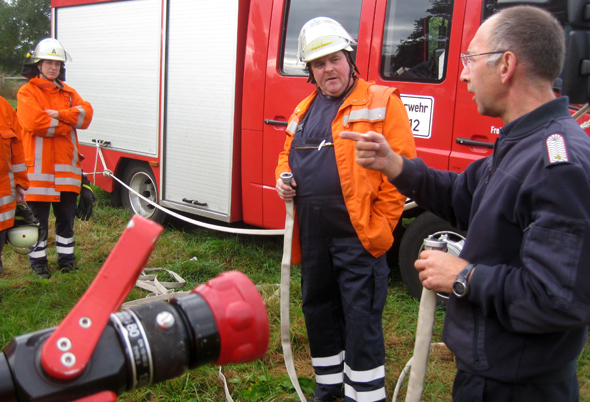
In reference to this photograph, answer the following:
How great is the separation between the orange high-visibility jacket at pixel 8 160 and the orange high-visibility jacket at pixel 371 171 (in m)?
2.57

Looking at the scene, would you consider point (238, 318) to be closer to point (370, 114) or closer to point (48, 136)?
point (370, 114)

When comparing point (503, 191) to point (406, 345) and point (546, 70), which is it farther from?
point (406, 345)

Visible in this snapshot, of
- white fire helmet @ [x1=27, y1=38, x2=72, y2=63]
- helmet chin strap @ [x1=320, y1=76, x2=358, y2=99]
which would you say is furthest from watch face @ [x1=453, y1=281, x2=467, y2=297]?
white fire helmet @ [x1=27, y1=38, x2=72, y2=63]

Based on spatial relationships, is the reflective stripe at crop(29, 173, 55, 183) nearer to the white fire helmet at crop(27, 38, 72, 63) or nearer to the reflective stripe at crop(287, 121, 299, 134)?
the white fire helmet at crop(27, 38, 72, 63)

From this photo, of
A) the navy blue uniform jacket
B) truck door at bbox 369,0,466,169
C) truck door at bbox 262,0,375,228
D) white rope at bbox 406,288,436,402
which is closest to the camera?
the navy blue uniform jacket

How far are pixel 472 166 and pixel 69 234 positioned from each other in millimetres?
4002

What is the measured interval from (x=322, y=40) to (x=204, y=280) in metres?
2.63

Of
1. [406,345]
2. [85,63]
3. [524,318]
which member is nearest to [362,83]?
[524,318]

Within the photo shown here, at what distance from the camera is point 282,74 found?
4.27 m

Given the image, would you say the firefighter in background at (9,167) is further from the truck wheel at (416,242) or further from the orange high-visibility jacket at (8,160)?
the truck wheel at (416,242)

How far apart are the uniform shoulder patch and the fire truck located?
1345 millimetres

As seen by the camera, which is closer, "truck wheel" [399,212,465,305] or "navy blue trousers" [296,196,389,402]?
"navy blue trousers" [296,196,389,402]

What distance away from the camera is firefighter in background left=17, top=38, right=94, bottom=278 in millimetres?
4352

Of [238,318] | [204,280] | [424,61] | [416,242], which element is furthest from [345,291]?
[204,280]
